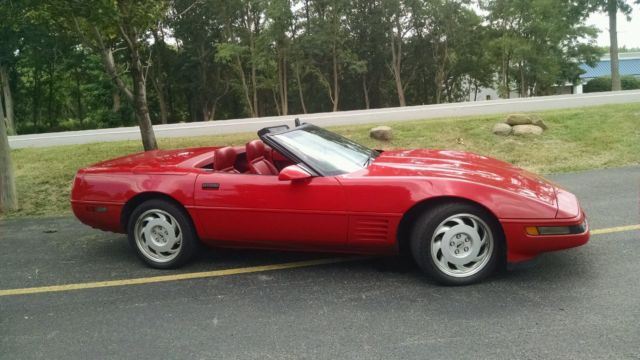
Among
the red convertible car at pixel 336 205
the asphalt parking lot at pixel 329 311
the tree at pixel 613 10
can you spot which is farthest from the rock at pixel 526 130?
the tree at pixel 613 10

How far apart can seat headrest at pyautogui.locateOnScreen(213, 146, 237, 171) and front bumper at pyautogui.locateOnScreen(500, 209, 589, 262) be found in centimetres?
235

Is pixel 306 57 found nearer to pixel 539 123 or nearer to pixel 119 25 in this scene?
pixel 539 123

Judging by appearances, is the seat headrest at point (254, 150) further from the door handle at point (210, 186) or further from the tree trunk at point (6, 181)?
the tree trunk at point (6, 181)

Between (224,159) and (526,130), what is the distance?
25.0 feet

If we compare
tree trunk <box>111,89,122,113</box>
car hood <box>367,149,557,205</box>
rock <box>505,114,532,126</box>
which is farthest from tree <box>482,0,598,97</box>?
car hood <box>367,149,557,205</box>

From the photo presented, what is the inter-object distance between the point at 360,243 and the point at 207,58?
31575mm

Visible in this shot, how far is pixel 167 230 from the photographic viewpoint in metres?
4.17

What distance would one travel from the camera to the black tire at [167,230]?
13.5 feet

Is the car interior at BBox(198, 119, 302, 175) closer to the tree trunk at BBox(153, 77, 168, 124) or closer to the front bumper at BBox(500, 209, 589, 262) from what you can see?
the front bumper at BBox(500, 209, 589, 262)

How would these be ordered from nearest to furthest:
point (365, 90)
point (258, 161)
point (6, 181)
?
point (258, 161), point (6, 181), point (365, 90)

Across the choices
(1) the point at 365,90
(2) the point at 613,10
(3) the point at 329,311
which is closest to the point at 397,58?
(1) the point at 365,90

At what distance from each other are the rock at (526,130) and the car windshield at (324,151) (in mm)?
6482

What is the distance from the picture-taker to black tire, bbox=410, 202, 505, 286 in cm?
348

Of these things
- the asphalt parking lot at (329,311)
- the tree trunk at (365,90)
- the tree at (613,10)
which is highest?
the tree at (613,10)
